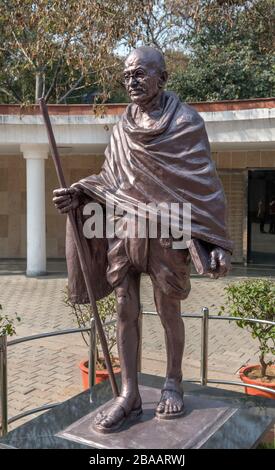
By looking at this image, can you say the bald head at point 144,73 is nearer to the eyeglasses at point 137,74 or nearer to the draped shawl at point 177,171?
the eyeglasses at point 137,74

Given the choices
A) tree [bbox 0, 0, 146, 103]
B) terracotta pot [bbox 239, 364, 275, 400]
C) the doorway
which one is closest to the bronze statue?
terracotta pot [bbox 239, 364, 275, 400]

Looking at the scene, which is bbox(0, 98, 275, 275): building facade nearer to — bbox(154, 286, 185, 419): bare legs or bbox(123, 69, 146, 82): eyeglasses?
bbox(123, 69, 146, 82): eyeglasses

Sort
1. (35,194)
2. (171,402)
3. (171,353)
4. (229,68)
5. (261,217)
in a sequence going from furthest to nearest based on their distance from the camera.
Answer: (229,68) → (261,217) → (35,194) → (171,353) → (171,402)

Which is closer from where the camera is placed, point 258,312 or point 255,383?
point 255,383

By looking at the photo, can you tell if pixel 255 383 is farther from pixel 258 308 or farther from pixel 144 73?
pixel 144 73

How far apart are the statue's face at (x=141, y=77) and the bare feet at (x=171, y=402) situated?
1.69 m

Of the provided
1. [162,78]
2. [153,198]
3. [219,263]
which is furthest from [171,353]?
[162,78]

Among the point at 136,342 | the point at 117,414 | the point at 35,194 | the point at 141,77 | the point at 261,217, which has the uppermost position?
the point at 141,77

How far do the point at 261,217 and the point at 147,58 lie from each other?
1015 cm

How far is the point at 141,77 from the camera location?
2.92m

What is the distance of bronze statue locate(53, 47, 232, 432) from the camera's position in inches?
114

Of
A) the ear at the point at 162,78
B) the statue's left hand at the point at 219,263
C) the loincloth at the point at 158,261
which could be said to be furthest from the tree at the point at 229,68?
the statue's left hand at the point at 219,263

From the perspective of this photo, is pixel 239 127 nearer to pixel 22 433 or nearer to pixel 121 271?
pixel 121 271
